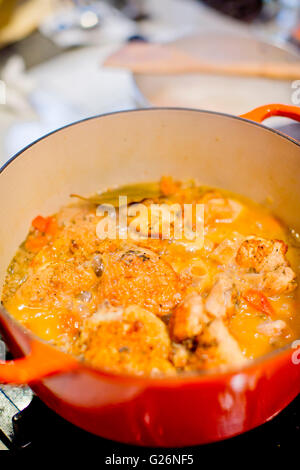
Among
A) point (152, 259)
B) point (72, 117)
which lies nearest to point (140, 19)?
point (72, 117)

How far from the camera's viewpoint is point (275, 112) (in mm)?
1134

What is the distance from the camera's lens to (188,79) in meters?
1.81

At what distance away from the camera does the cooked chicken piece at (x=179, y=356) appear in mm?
794

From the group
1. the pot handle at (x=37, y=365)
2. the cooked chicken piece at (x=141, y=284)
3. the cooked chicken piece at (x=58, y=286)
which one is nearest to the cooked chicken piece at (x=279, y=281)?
the cooked chicken piece at (x=141, y=284)

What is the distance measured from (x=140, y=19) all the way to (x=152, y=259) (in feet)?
6.50

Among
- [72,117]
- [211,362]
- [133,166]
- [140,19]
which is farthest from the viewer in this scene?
[140,19]

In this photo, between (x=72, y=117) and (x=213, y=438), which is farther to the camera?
(x=72, y=117)

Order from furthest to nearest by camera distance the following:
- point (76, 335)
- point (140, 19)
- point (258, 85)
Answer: point (140, 19), point (258, 85), point (76, 335)

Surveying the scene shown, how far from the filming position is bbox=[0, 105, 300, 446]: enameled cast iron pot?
0.65 metres

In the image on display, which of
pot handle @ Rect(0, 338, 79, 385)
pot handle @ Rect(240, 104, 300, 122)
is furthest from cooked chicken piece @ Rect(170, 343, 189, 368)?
pot handle @ Rect(240, 104, 300, 122)

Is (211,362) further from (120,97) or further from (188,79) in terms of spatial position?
(120,97)

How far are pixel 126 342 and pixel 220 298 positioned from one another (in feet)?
0.82

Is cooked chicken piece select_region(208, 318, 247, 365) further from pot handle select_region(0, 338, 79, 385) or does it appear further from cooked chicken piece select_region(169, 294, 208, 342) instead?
pot handle select_region(0, 338, 79, 385)

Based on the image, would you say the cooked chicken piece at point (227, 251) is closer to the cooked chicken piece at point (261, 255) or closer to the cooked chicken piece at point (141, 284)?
the cooked chicken piece at point (261, 255)
